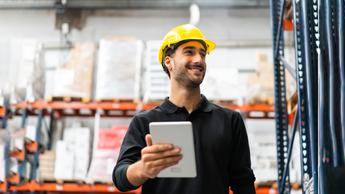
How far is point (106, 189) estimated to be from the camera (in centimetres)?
730

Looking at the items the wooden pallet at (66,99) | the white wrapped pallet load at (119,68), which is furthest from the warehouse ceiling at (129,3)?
the wooden pallet at (66,99)

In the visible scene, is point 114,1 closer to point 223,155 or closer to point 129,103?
point 129,103

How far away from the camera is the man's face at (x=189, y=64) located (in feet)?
9.16

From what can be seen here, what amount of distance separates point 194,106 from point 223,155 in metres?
0.34

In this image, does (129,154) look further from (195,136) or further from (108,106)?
(108,106)

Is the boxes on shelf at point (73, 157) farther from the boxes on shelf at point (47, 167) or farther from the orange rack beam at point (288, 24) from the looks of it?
the orange rack beam at point (288, 24)

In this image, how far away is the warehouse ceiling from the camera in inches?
359

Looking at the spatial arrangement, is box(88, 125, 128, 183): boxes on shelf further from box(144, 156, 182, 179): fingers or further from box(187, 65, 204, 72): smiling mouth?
box(144, 156, 182, 179): fingers

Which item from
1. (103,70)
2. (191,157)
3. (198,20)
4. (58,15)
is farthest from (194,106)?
(58,15)

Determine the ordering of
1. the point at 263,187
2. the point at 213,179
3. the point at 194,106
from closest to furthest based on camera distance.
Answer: the point at 213,179 → the point at 194,106 → the point at 263,187

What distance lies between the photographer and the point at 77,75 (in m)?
7.43

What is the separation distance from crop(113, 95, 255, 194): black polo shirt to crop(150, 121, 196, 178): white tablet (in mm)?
335

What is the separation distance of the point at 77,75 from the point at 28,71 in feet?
2.70

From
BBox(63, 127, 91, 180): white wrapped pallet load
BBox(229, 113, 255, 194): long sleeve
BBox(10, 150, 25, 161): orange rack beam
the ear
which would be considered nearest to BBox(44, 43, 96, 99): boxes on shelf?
BBox(63, 127, 91, 180): white wrapped pallet load
